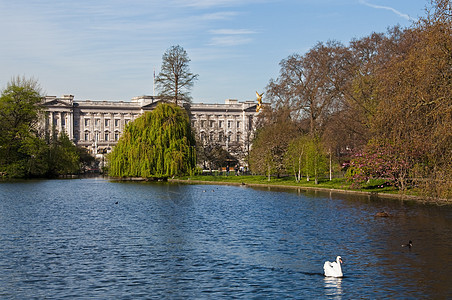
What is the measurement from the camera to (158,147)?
6869cm

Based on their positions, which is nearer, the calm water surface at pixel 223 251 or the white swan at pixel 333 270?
the calm water surface at pixel 223 251

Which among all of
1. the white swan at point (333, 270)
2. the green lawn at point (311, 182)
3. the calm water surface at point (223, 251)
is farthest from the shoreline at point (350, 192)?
the white swan at point (333, 270)

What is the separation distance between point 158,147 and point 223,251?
47.3 meters

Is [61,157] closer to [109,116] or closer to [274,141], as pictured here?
[274,141]

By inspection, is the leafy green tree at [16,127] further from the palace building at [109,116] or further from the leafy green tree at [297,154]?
the palace building at [109,116]

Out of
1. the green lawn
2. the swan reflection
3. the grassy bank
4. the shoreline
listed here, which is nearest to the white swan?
the swan reflection

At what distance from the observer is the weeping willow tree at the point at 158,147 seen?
68500 millimetres

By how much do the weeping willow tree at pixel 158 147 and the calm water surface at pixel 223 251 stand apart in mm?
30394

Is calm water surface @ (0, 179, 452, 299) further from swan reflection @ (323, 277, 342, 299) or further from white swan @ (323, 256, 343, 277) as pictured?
white swan @ (323, 256, 343, 277)

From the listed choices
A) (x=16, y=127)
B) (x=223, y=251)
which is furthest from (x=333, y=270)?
(x=16, y=127)

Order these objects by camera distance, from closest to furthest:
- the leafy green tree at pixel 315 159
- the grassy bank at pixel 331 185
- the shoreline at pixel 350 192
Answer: the shoreline at pixel 350 192, the grassy bank at pixel 331 185, the leafy green tree at pixel 315 159

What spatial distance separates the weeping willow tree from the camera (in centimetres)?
6850

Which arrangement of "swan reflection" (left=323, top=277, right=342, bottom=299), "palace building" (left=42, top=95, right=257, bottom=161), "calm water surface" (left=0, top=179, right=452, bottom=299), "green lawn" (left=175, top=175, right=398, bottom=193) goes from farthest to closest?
1. "palace building" (left=42, top=95, right=257, bottom=161)
2. "green lawn" (left=175, top=175, right=398, bottom=193)
3. "calm water surface" (left=0, top=179, right=452, bottom=299)
4. "swan reflection" (left=323, top=277, right=342, bottom=299)

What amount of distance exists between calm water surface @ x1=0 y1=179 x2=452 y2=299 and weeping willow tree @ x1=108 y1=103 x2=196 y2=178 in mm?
30394
